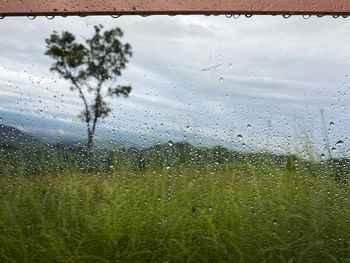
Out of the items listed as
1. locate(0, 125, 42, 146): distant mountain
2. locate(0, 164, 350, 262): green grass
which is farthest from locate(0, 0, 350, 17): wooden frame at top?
locate(0, 164, 350, 262): green grass

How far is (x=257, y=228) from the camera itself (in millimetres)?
1572

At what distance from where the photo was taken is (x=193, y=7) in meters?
1.93

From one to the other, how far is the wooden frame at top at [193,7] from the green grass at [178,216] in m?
0.88

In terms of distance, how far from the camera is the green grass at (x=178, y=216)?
1442 mm

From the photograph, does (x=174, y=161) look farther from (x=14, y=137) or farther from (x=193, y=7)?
(x=14, y=137)

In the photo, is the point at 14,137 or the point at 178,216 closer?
the point at 178,216

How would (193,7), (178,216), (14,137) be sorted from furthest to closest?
1. (14,137)
2. (193,7)
3. (178,216)

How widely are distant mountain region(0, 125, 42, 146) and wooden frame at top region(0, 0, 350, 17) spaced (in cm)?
74

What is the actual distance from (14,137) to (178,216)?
122 cm

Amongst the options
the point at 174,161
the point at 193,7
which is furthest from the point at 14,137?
the point at 193,7

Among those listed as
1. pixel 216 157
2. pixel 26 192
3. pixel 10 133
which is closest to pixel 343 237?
pixel 216 157

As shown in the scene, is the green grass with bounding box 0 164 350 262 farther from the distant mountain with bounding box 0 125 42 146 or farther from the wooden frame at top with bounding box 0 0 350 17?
the wooden frame at top with bounding box 0 0 350 17

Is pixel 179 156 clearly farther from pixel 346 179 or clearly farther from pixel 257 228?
pixel 346 179

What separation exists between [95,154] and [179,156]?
488 mm
